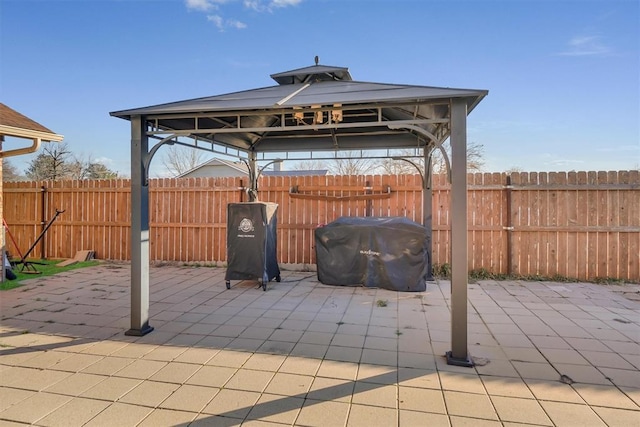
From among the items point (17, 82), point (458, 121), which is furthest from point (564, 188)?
point (17, 82)

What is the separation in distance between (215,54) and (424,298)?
21.7 ft

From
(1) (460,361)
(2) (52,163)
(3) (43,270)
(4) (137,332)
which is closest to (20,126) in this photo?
(3) (43,270)

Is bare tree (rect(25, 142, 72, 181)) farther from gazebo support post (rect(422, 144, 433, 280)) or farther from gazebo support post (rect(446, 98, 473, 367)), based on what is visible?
gazebo support post (rect(446, 98, 473, 367))

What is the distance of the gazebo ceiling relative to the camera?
2.94 m

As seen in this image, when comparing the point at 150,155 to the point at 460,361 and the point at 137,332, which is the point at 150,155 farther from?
the point at 460,361

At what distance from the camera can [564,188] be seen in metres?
5.65

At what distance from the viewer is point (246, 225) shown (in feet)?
17.4

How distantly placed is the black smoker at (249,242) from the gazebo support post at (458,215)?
312 cm

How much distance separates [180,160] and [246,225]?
66.2ft

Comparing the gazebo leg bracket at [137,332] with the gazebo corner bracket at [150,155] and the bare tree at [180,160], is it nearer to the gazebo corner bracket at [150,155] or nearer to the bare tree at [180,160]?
the gazebo corner bracket at [150,155]

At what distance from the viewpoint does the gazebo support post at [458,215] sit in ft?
8.94

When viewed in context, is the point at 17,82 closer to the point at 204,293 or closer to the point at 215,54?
the point at 215,54

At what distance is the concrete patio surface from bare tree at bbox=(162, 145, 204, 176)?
1934 cm

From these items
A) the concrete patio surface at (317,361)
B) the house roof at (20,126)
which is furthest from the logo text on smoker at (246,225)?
the house roof at (20,126)
